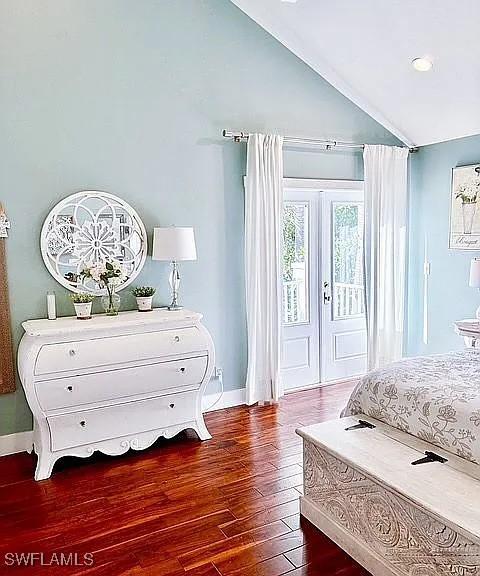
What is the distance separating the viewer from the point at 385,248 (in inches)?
204

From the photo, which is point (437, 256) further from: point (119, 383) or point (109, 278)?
point (119, 383)

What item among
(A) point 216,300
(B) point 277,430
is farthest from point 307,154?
(B) point 277,430

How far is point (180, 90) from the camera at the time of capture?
4.14 metres

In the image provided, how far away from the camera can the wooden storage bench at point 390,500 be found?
200 cm

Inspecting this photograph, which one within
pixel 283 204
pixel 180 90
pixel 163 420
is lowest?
pixel 163 420

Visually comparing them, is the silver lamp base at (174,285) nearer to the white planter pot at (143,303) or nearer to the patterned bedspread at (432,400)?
the white planter pot at (143,303)

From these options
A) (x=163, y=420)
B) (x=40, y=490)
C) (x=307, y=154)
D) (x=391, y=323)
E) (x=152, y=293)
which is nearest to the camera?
(x=40, y=490)

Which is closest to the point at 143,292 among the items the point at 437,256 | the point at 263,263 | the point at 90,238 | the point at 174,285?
the point at 174,285

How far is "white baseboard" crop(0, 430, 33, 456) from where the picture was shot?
367cm

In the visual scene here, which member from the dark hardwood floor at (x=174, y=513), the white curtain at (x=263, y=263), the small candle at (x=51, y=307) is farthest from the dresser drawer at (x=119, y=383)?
the white curtain at (x=263, y=263)

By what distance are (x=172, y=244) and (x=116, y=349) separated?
3.00 feet

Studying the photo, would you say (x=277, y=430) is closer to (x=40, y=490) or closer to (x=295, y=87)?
(x=40, y=490)

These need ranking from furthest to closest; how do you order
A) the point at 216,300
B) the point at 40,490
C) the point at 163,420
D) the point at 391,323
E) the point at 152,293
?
the point at 391,323 → the point at 216,300 → the point at 152,293 → the point at 163,420 → the point at 40,490

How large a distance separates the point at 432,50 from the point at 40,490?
412cm
